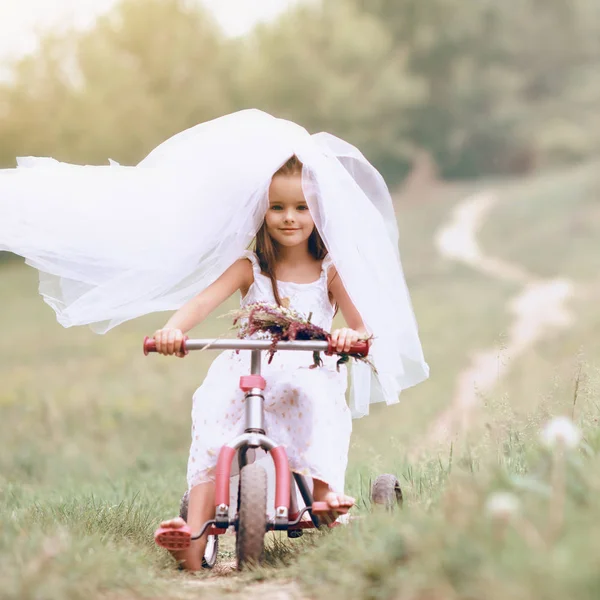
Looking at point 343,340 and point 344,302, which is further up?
point 344,302

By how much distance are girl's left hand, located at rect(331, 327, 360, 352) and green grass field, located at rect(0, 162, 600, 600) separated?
0.63 metres

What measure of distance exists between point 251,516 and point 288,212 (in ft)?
4.78

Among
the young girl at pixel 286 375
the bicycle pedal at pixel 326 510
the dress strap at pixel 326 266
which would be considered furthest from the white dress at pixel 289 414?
the dress strap at pixel 326 266

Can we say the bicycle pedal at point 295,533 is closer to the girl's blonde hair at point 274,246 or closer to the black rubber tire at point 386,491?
the black rubber tire at point 386,491

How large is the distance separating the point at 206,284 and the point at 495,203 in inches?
1128

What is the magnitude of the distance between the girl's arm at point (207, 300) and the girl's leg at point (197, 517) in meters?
0.64

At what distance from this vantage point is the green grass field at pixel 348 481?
259cm

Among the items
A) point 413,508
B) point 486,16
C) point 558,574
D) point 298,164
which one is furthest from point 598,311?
point 486,16

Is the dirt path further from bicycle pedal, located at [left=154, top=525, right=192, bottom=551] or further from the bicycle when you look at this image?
bicycle pedal, located at [left=154, top=525, right=192, bottom=551]

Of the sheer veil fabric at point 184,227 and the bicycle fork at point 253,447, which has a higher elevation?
the sheer veil fabric at point 184,227

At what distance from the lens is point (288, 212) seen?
179 inches

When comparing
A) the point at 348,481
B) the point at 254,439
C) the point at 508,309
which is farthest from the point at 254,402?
the point at 508,309

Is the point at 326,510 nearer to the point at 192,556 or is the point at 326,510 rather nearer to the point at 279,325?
the point at 192,556

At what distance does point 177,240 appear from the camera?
459cm
